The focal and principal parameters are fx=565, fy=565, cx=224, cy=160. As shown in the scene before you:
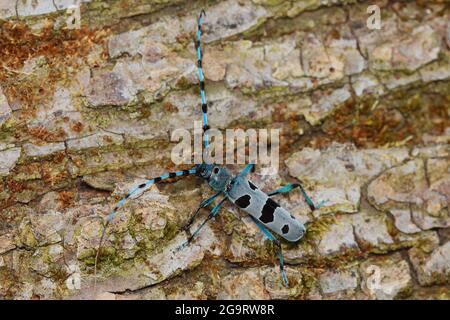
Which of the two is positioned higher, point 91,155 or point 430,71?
point 430,71

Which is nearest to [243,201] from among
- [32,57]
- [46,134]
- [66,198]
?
[66,198]

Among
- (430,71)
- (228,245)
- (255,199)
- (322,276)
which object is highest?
(430,71)

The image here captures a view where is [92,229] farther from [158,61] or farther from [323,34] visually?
[323,34]

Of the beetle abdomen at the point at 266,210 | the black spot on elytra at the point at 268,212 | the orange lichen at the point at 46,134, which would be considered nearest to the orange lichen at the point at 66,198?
the orange lichen at the point at 46,134

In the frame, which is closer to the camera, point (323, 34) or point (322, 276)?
point (322, 276)

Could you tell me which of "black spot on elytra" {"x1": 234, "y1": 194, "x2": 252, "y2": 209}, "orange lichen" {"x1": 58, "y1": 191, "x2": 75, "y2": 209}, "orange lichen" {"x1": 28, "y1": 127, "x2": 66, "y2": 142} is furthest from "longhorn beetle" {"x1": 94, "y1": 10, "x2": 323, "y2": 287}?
"orange lichen" {"x1": 28, "y1": 127, "x2": 66, "y2": 142}

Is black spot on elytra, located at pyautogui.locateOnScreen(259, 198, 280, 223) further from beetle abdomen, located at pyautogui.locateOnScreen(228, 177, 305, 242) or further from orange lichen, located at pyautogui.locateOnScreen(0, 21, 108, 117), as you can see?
orange lichen, located at pyautogui.locateOnScreen(0, 21, 108, 117)

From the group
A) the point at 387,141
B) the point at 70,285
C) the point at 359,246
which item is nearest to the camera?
the point at 70,285

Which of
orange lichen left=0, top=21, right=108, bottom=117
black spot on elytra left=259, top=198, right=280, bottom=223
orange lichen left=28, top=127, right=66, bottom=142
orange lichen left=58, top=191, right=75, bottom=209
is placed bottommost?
black spot on elytra left=259, top=198, right=280, bottom=223

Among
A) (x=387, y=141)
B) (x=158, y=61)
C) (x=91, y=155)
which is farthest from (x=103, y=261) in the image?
(x=387, y=141)
